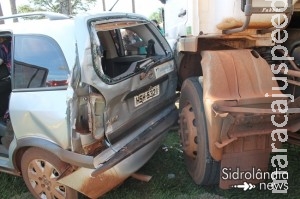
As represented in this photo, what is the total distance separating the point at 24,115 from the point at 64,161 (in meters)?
0.59

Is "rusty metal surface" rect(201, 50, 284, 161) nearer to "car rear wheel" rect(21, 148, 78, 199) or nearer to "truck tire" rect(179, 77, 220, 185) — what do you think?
"truck tire" rect(179, 77, 220, 185)

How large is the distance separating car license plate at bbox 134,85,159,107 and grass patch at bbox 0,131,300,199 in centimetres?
93

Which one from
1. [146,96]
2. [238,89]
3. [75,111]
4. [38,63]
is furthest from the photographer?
[146,96]

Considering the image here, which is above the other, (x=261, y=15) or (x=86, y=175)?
(x=261, y=15)

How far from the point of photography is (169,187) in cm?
340

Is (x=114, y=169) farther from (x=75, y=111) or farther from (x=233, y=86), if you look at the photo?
(x=233, y=86)

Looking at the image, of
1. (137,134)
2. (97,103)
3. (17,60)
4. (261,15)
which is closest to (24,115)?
(17,60)

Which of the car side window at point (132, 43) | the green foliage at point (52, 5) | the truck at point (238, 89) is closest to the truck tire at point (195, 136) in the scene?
the truck at point (238, 89)

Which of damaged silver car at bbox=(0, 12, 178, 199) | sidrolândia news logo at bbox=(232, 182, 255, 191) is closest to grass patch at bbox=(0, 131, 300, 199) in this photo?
sidrolândia news logo at bbox=(232, 182, 255, 191)

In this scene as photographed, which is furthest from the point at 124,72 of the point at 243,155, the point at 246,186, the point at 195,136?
the point at 246,186

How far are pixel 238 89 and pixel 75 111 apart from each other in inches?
51.9

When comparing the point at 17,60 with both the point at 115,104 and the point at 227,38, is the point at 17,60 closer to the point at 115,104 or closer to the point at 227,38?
the point at 115,104

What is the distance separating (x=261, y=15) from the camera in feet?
8.52

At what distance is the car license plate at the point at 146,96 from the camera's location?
10.2 feet
